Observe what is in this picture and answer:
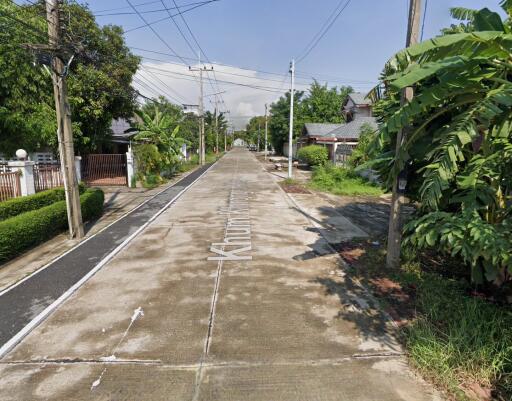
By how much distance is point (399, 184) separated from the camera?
6.65 metres

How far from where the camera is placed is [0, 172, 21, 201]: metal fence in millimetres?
9844

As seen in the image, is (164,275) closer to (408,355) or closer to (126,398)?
(126,398)

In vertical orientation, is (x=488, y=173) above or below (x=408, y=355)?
above

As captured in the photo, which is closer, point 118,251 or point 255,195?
point 118,251

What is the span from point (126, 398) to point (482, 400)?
3657 millimetres

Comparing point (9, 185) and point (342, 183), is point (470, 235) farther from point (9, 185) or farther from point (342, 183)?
point (342, 183)

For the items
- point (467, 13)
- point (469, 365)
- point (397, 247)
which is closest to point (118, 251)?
point (397, 247)

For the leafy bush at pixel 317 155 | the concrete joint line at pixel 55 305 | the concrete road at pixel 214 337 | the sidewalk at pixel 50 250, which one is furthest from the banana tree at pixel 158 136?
the concrete road at pixel 214 337

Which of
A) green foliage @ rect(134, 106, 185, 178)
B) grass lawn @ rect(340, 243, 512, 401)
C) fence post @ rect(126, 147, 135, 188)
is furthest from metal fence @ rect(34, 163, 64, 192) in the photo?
grass lawn @ rect(340, 243, 512, 401)

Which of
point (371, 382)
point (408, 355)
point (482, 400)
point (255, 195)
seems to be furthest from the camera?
point (255, 195)

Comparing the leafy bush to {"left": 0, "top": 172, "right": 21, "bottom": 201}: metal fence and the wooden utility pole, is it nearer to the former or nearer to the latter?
the wooden utility pole

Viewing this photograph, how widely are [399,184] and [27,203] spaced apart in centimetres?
974

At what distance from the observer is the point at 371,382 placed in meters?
3.63

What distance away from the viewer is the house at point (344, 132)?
25922 mm
